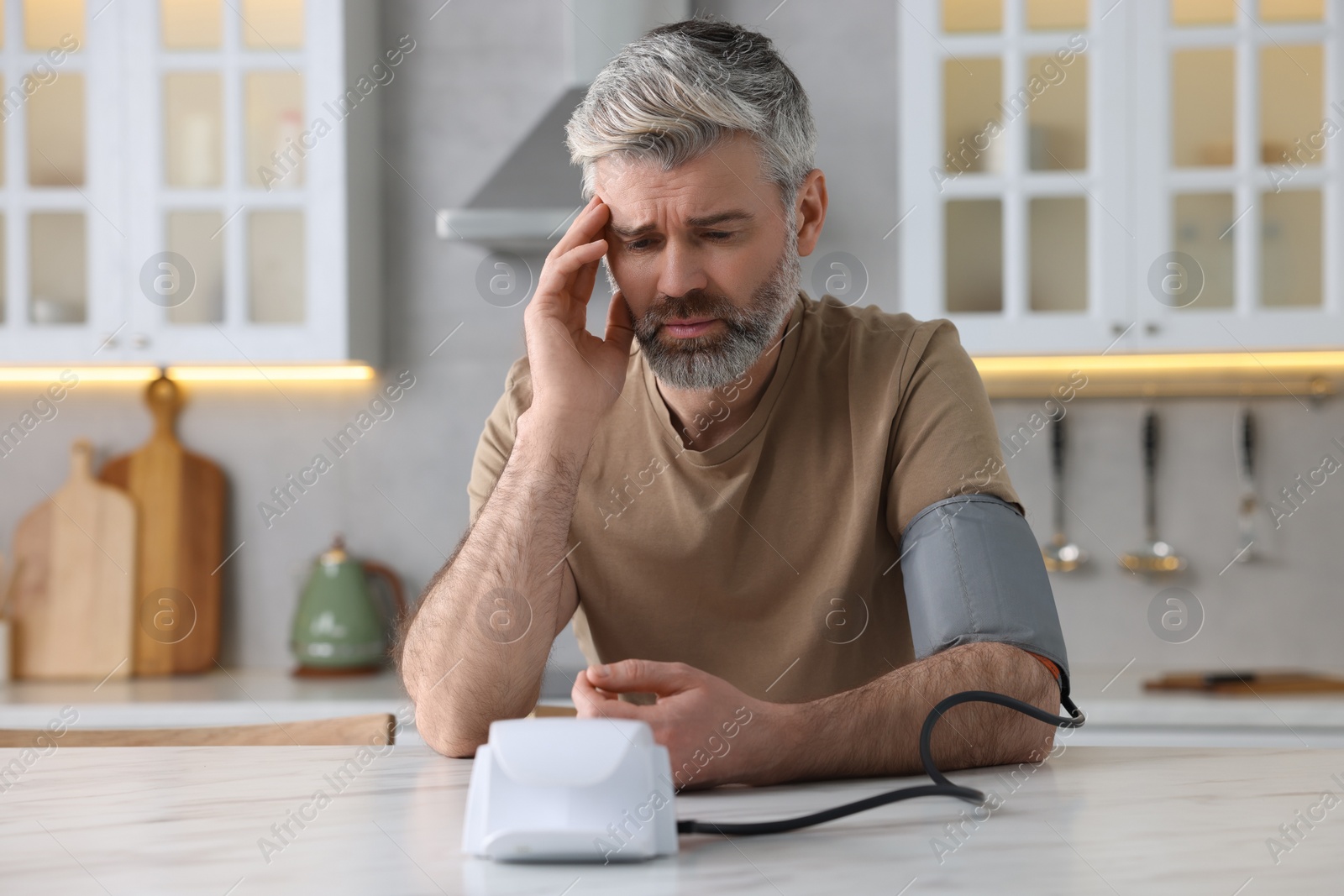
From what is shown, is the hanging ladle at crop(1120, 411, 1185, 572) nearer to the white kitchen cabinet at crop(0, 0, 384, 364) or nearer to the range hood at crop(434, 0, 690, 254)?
the range hood at crop(434, 0, 690, 254)

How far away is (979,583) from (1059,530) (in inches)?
64.5

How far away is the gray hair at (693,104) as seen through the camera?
3.86 ft

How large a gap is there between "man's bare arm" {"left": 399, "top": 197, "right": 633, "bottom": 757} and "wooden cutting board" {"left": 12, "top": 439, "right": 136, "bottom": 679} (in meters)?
1.63

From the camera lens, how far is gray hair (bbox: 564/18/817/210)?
1176 mm

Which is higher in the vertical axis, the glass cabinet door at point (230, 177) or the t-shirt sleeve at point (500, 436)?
the glass cabinet door at point (230, 177)

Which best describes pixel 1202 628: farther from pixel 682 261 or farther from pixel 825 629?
pixel 682 261

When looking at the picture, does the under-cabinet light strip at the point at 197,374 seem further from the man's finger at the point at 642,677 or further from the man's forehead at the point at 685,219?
the man's finger at the point at 642,677

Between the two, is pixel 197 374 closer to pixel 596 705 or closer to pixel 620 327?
pixel 620 327

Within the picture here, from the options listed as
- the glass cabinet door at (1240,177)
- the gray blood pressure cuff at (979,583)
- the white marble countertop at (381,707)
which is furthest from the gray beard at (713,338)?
the glass cabinet door at (1240,177)

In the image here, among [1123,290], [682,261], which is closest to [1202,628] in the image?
[1123,290]

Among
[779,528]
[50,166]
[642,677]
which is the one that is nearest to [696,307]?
[779,528]

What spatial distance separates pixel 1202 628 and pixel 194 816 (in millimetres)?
2319

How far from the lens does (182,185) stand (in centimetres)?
246

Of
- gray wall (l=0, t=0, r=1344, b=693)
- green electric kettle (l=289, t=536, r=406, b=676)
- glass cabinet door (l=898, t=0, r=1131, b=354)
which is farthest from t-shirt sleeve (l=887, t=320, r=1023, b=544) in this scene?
green electric kettle (l=289, t=536, r=406, b=676)
